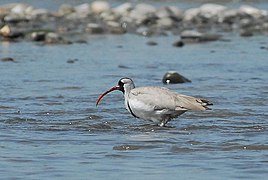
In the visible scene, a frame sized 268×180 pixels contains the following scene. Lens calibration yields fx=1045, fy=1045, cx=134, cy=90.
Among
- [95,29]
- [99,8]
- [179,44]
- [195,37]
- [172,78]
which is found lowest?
[99,8]

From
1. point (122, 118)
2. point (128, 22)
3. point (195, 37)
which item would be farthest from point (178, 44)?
point (122, 118)

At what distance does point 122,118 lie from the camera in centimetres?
1297

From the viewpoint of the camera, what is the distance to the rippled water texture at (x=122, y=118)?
365 inches

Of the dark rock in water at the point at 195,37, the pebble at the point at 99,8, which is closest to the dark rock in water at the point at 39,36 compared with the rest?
→ the dark rock in water at the point at 195,37

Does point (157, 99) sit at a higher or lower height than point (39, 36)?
higher

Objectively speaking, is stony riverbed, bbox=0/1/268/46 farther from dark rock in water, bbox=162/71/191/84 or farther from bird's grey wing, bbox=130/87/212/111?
bird's grey wing, bbox=130/87/212/111

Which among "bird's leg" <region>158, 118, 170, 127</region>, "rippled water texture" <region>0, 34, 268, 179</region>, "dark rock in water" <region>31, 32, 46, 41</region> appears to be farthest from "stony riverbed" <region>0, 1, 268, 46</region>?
"bird's leg" <region>158, 118, 170, 127</region>

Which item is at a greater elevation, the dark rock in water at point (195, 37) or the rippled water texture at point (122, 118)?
the rippled water texture at point (122, 118)

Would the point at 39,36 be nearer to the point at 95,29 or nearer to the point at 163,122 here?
the point at 95,29

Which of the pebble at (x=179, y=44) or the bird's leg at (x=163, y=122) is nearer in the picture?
the bird's leg at (x=163, y=122)

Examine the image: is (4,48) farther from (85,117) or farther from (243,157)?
(243,157)

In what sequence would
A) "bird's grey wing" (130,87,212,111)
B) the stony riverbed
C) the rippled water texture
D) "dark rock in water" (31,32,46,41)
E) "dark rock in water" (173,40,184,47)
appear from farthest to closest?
the stony riverbed, "dark rock in water" (31,32,46,41), "dark rock in water" (173,40,184,47), "bird's grey wing" (130,87,212,111), the rippled water texture

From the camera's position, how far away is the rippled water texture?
9.27 meters

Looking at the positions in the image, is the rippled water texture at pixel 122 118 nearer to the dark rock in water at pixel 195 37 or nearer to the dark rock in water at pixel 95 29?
the dark rock in water at pixel 195 37
